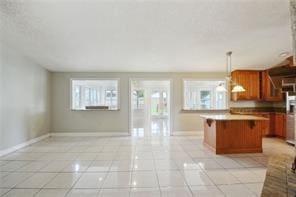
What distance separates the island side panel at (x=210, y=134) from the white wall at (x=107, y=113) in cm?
181

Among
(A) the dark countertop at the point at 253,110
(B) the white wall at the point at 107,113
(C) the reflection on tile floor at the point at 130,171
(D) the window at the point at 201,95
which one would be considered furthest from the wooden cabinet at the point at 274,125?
(B) the white wall at the point at 107,113

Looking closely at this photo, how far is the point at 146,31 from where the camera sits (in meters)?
4.21

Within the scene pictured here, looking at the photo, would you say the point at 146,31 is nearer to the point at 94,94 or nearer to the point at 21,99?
the point at 21,99

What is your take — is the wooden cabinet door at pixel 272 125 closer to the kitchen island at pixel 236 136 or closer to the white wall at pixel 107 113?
the white wall at pixel 107 113

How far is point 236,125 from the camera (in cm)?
499

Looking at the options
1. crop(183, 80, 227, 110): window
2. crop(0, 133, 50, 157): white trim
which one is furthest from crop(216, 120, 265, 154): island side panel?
crop(0, 133, 50, 157): white trim

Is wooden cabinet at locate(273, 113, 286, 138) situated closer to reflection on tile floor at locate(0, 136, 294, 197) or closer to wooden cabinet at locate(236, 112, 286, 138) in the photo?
wooden cabinet at locate(236, 112, 286, 138)

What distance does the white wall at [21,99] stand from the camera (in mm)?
4723

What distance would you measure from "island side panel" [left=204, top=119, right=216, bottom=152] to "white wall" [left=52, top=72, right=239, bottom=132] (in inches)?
71.1

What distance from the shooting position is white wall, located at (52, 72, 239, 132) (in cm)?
730

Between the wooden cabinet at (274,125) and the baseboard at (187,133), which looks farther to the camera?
the baseboard at (187,133)

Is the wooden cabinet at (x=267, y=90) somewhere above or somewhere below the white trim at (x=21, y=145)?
above

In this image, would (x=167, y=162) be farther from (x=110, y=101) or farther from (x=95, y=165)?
(x=110, y=101)

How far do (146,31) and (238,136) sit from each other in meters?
3.08
